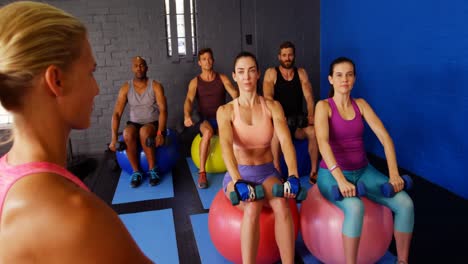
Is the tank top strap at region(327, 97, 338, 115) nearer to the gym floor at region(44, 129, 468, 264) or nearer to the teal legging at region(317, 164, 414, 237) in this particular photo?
the teal legging at region(317, 164, 414, 237)

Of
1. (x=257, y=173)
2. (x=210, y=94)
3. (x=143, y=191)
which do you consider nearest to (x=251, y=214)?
(x=257, y=173)

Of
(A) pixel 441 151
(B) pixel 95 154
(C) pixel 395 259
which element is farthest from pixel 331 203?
(B) pixel 95 154

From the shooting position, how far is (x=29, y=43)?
1.81ft

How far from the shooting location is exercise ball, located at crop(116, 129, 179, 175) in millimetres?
3920

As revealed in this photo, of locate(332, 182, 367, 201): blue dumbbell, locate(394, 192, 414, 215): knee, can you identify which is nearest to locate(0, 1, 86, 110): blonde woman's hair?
locate(332, 182, 367, 201): blue dumbbell

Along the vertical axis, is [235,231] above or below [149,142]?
below

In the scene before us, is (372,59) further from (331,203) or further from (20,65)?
(20,65)

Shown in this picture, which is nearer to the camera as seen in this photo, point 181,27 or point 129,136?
point 129,136

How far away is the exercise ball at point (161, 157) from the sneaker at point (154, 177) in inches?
4.6

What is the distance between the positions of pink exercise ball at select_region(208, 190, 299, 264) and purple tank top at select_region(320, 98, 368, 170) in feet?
1.39

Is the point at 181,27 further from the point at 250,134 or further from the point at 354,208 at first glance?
the point at 354,208

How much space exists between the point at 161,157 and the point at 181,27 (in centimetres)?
197

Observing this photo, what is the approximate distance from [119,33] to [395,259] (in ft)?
13.7

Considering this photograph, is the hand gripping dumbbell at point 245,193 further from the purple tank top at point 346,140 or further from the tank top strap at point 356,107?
the tank top strap at point 356,107
